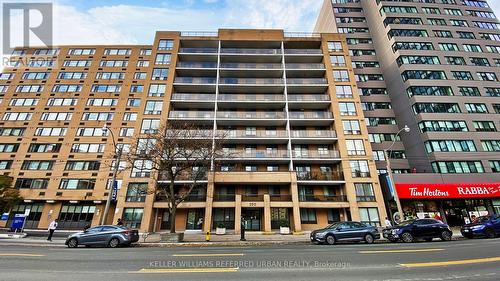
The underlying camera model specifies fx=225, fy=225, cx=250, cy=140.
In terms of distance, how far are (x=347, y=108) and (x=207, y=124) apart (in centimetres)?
1987

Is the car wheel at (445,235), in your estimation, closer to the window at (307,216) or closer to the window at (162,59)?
the window at (307,216)

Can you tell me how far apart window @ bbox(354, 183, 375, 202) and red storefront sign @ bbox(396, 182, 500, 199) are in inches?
119

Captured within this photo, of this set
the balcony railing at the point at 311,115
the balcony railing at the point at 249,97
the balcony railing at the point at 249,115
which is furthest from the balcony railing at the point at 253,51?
the balcony railing at the point at 311,115

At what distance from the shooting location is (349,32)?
44.4 meters

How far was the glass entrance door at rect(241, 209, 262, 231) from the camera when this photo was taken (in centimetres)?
2760

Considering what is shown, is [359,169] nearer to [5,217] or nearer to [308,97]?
[308,97]

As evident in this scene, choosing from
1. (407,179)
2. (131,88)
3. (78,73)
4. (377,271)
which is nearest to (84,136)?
(131,88)

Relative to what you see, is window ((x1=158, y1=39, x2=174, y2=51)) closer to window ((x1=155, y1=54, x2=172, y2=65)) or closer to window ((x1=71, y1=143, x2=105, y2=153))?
window ((x1=155, y1=54, x2=172, y2=65))

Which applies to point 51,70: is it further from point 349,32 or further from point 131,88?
point 349,32

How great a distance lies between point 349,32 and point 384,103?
1670cm

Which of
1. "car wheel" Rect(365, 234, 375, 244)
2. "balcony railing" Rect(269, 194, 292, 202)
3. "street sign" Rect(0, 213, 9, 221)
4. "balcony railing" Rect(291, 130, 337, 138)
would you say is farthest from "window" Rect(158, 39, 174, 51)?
"car wheel" Rect(365, 234, 375, 244)

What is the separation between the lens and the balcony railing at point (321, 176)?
28.4 meters

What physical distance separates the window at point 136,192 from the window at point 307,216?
1931cm

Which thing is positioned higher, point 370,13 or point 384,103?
point 370,13
